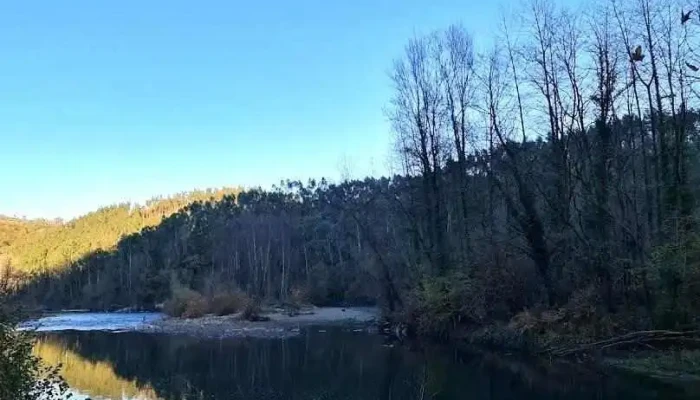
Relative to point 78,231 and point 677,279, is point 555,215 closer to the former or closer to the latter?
point 677,279

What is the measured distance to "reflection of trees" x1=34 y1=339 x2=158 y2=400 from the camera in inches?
733

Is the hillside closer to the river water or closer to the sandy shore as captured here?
the sandy shore

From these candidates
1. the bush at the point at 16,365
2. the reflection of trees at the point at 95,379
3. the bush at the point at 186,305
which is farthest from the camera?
the bush at the point at 186,305

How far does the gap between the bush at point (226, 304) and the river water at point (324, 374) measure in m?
21.2

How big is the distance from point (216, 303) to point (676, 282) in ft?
142

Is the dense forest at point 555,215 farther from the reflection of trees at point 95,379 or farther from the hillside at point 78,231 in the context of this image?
the hillside at point 78,231

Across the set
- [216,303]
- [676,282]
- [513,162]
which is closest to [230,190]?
[216,303]

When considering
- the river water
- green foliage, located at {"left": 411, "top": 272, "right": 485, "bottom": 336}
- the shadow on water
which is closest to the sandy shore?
the river water

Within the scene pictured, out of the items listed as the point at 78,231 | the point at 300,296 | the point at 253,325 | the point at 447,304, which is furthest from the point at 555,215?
the point at 78,231

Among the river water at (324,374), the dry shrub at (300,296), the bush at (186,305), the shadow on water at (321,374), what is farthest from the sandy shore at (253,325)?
the shadow on water at (321,374)

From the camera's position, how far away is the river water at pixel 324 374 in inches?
650

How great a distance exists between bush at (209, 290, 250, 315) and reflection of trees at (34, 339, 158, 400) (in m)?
23.9

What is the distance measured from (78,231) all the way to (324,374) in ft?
494

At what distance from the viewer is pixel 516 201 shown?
31.9 meters
